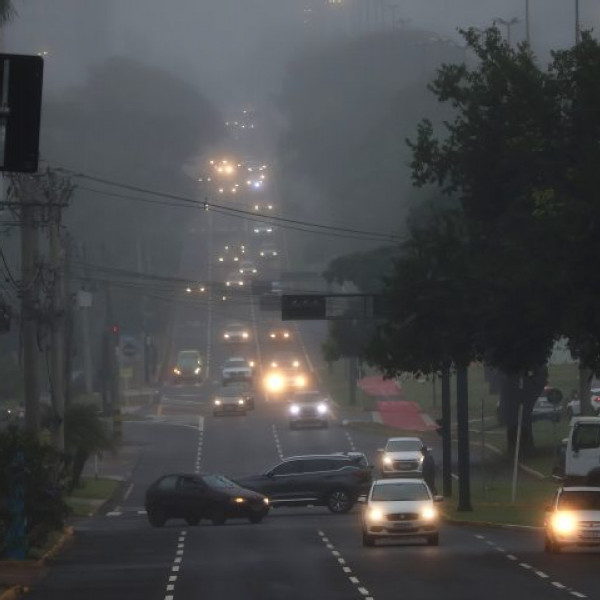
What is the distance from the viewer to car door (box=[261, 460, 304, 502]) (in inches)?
2079

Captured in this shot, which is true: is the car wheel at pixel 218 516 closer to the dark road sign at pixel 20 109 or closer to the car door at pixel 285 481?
the car door at pixel 285 481

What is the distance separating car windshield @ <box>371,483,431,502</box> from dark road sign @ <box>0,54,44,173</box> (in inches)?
989

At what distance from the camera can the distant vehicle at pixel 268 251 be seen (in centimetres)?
17000

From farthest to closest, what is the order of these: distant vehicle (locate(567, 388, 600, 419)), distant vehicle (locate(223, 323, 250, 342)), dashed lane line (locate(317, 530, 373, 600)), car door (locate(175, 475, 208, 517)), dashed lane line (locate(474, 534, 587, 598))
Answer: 1. distant vehicle (locate(223, 323, 250, 342))
2. distant vehicle (locate(567, 388, 600, 419))
3. car door (locate(175, 475, 208, 517))
4. dashed lane line (locate(317, 530, 373, 600))
5. dashed lane line (locate(474, 534, 587, 598))

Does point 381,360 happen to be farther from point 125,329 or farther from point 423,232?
point 125,329

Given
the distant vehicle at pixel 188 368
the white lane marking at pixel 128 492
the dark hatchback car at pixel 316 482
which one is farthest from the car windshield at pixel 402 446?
the distant vehicle at pixel 188 368

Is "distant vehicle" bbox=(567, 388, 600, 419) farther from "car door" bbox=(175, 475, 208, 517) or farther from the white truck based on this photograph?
"car door" bbox=(175, 475, 208, 517)

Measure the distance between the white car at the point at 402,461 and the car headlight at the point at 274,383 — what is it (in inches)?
1758

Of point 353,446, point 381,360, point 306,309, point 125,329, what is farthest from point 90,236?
point 381,360

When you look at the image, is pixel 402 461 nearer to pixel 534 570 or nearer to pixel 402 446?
pixel 402 446

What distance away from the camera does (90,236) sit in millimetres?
151625

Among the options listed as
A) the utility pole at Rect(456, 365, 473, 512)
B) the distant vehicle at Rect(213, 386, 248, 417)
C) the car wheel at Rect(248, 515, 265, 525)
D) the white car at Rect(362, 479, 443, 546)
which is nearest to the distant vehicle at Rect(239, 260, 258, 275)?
the distant vehicle at Rect(213, 386, 248, 417)

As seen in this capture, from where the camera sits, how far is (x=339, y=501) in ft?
174

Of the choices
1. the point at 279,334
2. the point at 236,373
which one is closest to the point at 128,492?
the point at 236,373
